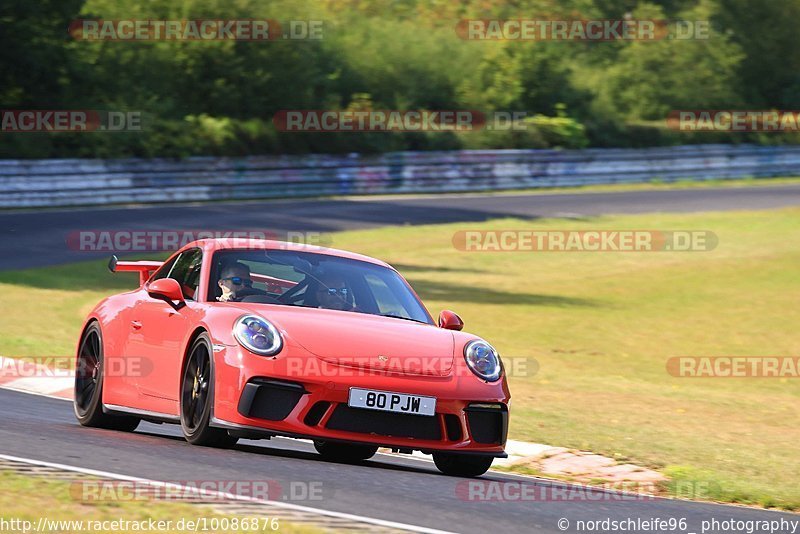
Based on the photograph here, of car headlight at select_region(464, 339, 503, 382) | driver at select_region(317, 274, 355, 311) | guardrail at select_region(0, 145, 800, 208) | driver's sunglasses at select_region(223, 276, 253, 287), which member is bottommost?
car headlight at select_region(464, 339, 503, 382)

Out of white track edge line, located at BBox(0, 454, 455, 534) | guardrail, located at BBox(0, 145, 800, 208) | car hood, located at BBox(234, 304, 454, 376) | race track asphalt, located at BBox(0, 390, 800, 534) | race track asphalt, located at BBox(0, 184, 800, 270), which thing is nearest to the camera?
white track edge line, located at BBox(0, 454, 455, 534)

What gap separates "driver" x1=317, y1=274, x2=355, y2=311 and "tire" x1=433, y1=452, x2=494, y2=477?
1.11 m

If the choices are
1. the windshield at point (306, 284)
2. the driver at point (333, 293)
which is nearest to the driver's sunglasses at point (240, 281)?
the windshield at point (306, 284)

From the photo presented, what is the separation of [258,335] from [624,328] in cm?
1161

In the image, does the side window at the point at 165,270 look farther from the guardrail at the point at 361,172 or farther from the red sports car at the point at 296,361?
the guardrail at the point at 361,172

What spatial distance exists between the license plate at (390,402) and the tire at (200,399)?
2.61ft

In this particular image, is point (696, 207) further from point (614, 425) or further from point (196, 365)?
point (196, 365)

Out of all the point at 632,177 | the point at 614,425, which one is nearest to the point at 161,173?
the point at 632,177

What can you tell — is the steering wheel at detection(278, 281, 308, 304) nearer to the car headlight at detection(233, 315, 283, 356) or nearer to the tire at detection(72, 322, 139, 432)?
the car headlight at detection(233, 315, 283, 356)

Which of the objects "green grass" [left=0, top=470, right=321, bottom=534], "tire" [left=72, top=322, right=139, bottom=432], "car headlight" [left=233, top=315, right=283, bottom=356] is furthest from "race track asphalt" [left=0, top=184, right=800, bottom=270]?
"green grass" [left=0, top=470, right=321, bottom=534]

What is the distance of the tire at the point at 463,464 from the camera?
813 cm

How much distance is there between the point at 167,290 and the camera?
8.37 metres

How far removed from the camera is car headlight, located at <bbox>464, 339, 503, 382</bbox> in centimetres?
809

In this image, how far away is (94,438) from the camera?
8305 millimetres
